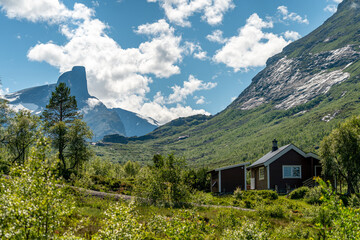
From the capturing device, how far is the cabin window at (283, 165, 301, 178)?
126 ft

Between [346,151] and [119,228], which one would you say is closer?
[119,228]

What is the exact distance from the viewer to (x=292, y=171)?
38.5m

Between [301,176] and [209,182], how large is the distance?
52.7 ft

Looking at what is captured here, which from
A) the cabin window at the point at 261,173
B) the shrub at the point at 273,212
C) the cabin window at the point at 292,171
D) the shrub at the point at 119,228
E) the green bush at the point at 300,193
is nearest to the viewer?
the shrub at the point at 119,228

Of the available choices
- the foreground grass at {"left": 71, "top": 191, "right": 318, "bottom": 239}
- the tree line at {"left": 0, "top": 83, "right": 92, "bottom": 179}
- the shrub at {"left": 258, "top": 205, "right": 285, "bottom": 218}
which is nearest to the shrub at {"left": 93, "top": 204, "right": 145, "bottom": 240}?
the foreground grass at {"left": 71, "top": 191, "right": 318, "bottom": 239}

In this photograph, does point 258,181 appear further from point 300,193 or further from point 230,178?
point 300,193

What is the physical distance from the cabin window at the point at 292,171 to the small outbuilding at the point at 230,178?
648cm

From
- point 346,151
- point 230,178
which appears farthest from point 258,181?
point 346,151

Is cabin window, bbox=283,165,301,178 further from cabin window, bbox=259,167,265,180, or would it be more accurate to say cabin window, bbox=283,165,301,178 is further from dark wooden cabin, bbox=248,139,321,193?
cabin window, bbox=259,167,265,180

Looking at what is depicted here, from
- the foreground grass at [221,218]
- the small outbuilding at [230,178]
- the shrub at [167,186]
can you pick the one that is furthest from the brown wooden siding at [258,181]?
the shrub at [167,186]

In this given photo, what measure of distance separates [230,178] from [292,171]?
9.40 meters

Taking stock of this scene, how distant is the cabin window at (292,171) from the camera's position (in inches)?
1510

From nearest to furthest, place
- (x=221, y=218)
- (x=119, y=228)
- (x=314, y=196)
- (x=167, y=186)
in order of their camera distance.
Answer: (x=119, y=228)
(x=221, y=218)
(x=167, y=186)
(x=314, y=196)

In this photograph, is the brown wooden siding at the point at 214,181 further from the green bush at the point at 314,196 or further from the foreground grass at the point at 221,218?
the foreground grass at the point at 221,218
